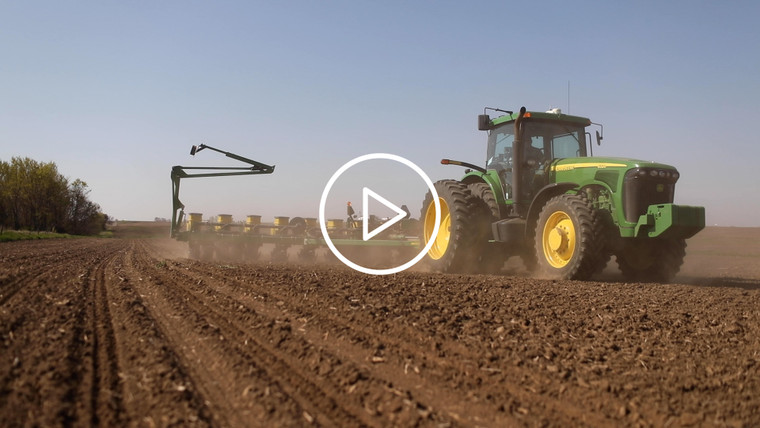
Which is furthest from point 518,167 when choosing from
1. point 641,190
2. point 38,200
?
point 38,200

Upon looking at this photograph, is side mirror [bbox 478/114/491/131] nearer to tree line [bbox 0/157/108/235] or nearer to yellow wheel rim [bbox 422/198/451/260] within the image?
yellow wheel rim [bbox 422/198/451/260]

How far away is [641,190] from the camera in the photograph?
25.3ft

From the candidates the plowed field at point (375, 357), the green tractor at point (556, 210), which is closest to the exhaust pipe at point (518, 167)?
the green tractor at point (556, 210)

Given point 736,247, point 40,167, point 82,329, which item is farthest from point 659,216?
point 40,167

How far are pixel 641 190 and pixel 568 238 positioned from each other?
44.7 inches

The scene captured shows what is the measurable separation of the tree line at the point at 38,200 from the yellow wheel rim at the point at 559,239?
45.9 m

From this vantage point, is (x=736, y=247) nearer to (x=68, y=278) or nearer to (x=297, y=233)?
(x=297, y=233)

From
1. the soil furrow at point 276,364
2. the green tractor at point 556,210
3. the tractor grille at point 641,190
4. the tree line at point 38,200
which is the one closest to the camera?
the soil furrow at point 276,364

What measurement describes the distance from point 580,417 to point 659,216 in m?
5.34

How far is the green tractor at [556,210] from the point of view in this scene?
7.56 meters

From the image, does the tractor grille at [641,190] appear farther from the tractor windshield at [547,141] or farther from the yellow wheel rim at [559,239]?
the tractor windshield at [547,141]

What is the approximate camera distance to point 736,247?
2352 centimetres

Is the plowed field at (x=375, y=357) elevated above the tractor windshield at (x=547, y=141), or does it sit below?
below

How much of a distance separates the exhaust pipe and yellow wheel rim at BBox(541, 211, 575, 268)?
76 cm
